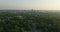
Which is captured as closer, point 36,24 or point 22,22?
point 36,24

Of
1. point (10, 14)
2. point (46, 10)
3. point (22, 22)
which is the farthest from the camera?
point (22, 22)

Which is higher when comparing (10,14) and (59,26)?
(10,14)

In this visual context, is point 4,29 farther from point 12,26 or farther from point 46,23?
point 46,23

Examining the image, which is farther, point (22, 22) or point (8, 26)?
point (22, 22)

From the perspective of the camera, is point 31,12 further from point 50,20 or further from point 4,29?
point 4,29

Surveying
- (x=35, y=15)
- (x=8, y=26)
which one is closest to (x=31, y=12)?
(x=35, y=15)

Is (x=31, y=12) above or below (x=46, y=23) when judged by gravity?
above

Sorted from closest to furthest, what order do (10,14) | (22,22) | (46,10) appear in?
(46,10)
(10,14)
(22,22)

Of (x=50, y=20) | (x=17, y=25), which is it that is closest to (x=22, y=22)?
(x=17, y=25)
